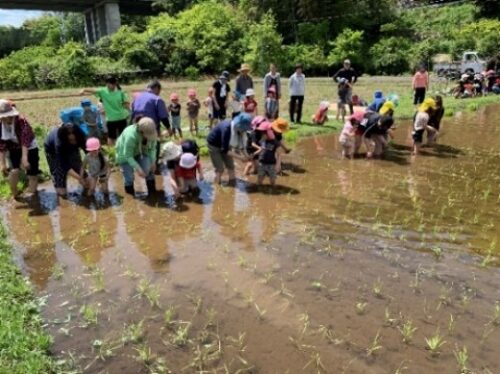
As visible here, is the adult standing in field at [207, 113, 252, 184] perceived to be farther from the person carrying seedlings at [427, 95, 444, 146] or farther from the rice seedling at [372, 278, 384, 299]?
the person carrying seedlings at [427, 95, 444, 146]

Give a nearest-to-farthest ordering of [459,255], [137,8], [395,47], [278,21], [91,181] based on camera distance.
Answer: [459,255], [91,181], [395,47], [278,21], [137,8]

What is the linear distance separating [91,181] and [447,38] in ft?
112

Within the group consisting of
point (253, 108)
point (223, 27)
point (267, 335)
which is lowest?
point (267, 335)

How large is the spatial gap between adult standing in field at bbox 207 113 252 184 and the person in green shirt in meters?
1.03

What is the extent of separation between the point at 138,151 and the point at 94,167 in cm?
79

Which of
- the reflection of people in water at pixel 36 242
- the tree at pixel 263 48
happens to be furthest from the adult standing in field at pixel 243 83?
the tree at pixel 263 48

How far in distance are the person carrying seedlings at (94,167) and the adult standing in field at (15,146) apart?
0.83 metres

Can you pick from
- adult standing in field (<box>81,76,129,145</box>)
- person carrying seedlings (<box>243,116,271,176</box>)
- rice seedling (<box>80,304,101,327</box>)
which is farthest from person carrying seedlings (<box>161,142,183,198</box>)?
rice seedling (<box>80,304,101,327</box>)

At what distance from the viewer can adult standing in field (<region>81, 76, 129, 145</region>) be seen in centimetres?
1057

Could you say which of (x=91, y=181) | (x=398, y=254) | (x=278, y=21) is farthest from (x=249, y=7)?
(x=398, y=254)

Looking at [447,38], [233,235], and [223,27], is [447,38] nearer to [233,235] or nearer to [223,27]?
[223,27]

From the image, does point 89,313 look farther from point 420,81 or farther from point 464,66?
point 464,66

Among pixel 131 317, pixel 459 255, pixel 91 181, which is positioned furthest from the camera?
pixel 91 181

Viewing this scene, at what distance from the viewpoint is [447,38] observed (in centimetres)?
3672
